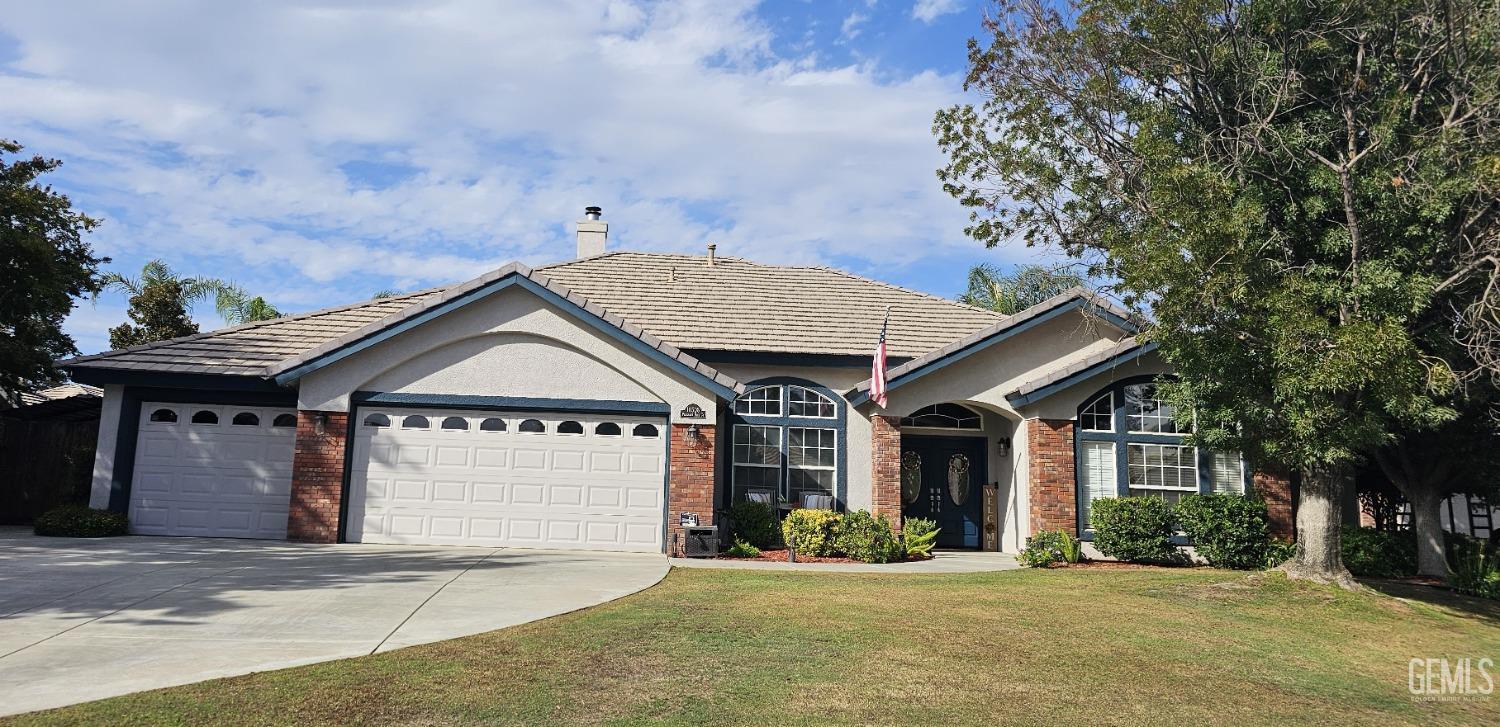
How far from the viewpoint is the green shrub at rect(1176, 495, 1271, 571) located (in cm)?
1527

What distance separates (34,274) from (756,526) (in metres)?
13.9

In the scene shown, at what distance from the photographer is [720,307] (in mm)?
19297

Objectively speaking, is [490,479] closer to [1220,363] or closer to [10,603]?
[10,603]

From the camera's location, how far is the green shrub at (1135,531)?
15438 mm

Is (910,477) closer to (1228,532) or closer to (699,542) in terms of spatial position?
(699,542)

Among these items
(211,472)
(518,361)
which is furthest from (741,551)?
(211,472)

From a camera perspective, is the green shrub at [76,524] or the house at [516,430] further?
the house at [516,430]

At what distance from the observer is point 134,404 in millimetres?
15523

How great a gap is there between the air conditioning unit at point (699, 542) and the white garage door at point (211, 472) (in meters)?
6.69

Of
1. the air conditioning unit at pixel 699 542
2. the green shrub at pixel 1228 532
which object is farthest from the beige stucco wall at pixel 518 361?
the green shrub at pixel 1228 532

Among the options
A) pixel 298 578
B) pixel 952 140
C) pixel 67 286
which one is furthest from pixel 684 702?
pixel 67 286

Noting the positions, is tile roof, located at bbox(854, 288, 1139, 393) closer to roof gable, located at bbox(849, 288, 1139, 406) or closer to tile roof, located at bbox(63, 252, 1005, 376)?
roof gable, located at bbox(849, 288, 1139, 406)

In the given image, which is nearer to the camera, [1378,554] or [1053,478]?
[1378,554]

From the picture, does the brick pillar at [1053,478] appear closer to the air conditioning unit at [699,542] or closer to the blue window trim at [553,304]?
the blue window trim at [553,304]
